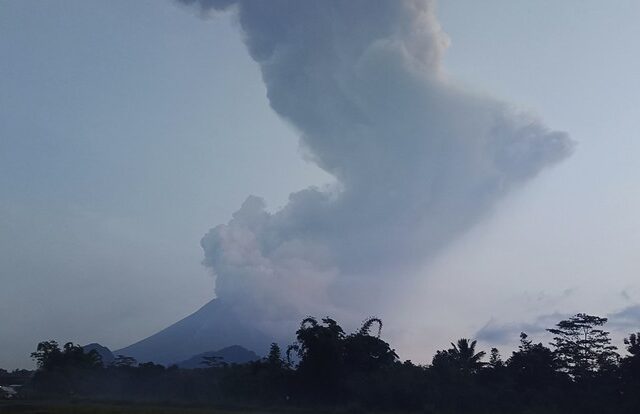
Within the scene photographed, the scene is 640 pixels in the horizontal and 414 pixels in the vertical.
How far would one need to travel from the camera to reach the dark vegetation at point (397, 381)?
43.9 m

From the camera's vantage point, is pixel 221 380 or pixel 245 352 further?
pixel 245 352

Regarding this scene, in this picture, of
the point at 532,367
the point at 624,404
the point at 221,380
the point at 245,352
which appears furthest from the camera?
the point at 245,352

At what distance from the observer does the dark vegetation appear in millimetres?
43906

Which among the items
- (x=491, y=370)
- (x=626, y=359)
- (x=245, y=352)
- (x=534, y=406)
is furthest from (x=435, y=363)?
(x=245, y=352)

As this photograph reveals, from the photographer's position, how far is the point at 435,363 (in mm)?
49094

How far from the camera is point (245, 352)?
194625 mm

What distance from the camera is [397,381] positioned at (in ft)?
148

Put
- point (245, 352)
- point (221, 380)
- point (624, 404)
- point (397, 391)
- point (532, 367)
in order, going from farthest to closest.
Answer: point (245, 352) → point (221, 380) → point (532, 367) → point (397, 391) → point (624, 404)

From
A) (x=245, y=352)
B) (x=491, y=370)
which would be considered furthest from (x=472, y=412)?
(x=245, y=352)

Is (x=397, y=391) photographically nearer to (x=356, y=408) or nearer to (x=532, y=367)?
(x=356, y=408)

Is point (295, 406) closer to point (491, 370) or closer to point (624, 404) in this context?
point (491, 370)

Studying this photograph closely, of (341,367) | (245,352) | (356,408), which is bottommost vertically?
(356,408)

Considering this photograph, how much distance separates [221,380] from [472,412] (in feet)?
65.4

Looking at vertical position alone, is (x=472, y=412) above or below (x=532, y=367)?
below
